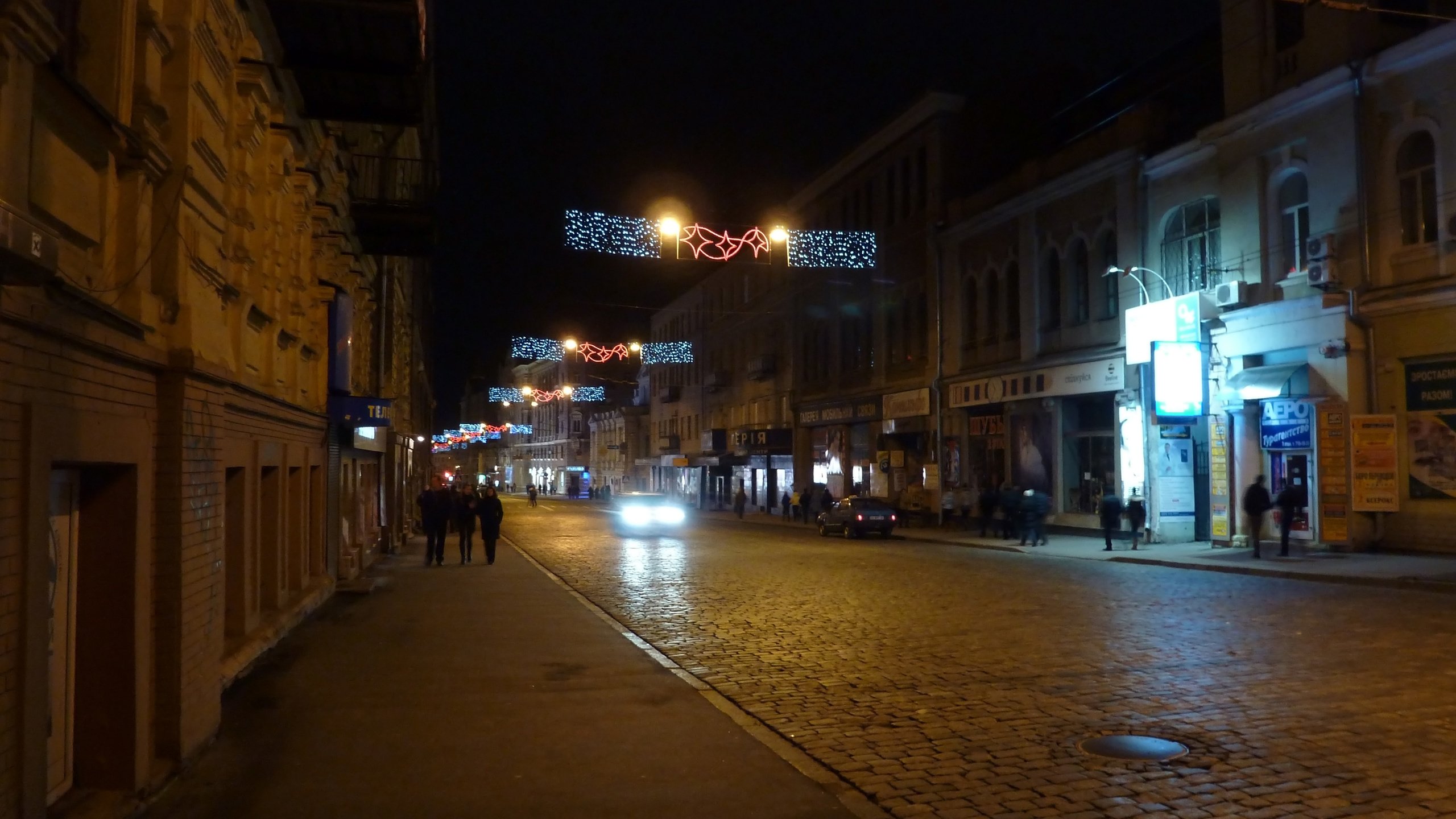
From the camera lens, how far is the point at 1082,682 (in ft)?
31.0

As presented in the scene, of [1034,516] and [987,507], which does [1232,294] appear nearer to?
[1034,516]

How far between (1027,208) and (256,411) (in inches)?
1015

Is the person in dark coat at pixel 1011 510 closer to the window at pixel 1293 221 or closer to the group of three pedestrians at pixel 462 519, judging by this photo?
the window at pixel 1293 221

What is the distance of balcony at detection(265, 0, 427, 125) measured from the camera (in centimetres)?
1016

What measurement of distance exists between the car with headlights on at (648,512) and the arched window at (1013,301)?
14189 mm

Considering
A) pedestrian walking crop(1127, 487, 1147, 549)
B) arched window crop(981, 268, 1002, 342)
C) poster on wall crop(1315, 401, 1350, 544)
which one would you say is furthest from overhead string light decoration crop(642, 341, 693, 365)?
poster on wall crop(1315, 401, 1350, 544)

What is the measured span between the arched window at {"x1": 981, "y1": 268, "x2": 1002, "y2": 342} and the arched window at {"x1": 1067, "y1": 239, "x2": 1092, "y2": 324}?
12.0 feet

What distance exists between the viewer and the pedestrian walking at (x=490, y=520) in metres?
22.5

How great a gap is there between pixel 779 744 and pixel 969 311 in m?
29.3

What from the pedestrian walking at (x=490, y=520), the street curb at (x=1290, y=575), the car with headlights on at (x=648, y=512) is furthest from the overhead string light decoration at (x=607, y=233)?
the car with headlights on at (x=648, y=512)

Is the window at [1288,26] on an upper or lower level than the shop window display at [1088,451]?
upper

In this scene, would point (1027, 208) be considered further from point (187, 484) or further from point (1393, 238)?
point (187, 484)

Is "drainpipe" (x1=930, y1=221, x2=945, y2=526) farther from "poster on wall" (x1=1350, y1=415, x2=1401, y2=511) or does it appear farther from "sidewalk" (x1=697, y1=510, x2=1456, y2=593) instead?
"poster on wall" (x1=1350, y1=415, x2=1401, y2=511)

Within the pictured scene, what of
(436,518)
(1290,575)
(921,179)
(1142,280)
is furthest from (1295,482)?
(921,179)
